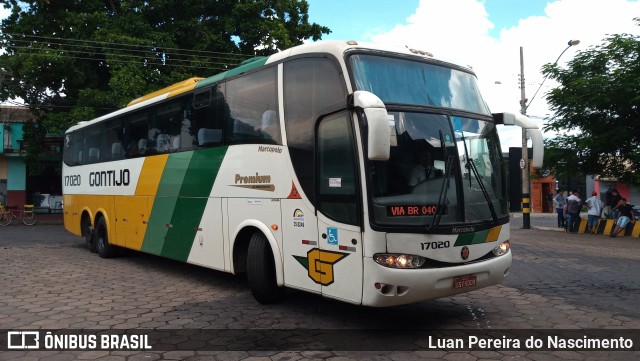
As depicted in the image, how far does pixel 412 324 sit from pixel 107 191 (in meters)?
8.45

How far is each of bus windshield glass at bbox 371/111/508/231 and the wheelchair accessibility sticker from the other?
0.62 metres

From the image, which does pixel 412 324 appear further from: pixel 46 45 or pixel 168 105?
pixel 46 45

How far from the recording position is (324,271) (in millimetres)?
5770

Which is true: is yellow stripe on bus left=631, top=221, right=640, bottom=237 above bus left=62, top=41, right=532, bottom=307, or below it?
below

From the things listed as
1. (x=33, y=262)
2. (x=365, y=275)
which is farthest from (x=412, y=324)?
(x=33, y=262)

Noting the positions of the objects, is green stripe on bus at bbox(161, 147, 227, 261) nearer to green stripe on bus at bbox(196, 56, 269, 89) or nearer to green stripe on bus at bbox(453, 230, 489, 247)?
green stripe on bus at bbox(196, 56, 269, 89)

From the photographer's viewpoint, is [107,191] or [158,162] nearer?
[158,162]

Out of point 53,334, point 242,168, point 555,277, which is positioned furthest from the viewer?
point 555,277

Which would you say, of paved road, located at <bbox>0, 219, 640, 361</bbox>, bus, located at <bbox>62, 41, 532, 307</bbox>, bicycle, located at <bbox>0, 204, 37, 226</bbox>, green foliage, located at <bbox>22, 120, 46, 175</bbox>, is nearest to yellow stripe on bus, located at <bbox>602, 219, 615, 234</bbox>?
paved road, located at <bbox>0, 219, 640, 361</bbox>

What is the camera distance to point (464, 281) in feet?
18.4

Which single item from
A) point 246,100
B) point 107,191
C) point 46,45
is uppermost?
point 46,45

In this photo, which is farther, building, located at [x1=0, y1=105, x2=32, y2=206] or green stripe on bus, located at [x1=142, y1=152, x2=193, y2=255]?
building, located at [x1=0, y1=105, x2=32, y2=206]

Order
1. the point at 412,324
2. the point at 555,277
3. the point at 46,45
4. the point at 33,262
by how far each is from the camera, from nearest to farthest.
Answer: the point at 412,324, the point at 555,277, the point at 33,262, the point at 46,45

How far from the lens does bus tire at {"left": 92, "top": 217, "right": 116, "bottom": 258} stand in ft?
39.7
